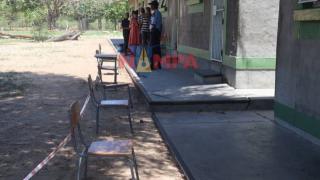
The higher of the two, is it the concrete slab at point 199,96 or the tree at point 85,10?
the tree at point 85,10

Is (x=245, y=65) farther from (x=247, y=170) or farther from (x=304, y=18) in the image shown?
(x=247, y=170)

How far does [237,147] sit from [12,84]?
7.39 metres

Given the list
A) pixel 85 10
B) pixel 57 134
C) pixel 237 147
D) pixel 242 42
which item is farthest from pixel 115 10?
pixel 237 147

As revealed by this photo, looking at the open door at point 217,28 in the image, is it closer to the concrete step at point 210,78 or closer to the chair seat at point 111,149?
the concrete step at point 210,78

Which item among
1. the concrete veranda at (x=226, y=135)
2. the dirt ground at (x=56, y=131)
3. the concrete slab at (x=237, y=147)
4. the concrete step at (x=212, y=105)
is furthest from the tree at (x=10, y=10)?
the concrete slab at (x=237, y=147)

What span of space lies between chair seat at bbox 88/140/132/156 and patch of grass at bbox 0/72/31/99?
20.8 ft

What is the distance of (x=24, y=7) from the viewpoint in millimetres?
57531

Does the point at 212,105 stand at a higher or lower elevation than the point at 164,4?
lower

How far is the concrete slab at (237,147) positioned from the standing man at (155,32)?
571 centimetres

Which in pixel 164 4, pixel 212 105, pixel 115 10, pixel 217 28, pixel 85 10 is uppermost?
pixel 85 10

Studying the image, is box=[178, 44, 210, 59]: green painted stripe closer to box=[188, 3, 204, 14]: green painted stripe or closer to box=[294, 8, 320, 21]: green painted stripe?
box=[188, 3, 204, 14]: green painted stripe

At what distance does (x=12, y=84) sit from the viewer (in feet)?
39.8

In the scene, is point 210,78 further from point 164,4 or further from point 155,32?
point 164,4

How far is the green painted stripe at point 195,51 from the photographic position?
Answer: 12.3 m
